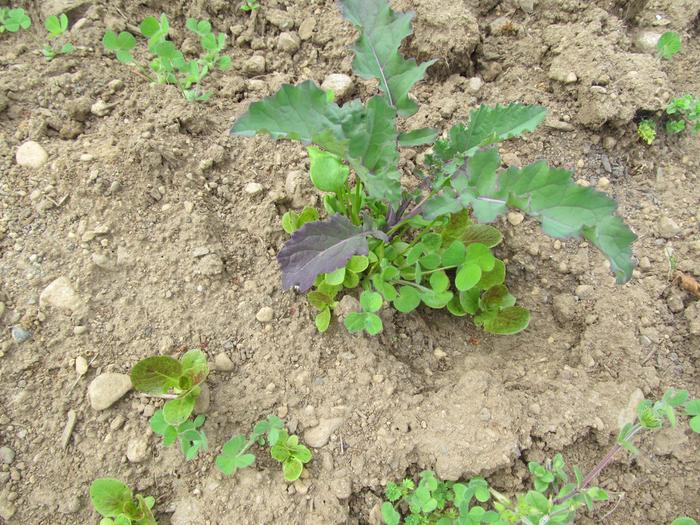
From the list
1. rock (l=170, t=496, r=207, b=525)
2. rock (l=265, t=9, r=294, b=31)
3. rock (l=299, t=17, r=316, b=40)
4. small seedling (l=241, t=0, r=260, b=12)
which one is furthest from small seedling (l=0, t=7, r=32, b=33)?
rock (l=170, t=496, r=207, b=525)

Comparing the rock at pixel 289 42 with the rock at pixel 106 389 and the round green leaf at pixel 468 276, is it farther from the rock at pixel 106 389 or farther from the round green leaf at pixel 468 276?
the rock at pixel 106 389

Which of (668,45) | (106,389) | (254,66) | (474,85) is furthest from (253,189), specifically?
(668,45)

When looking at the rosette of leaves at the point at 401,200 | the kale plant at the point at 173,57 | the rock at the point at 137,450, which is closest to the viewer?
the rosette of leaves at the point at 401,200

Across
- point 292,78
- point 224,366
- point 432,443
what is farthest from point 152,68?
point 432,443

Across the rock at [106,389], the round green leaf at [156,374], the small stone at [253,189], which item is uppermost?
the small stone at [253,189]

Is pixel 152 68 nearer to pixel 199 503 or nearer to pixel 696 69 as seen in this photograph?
pixel 199 503

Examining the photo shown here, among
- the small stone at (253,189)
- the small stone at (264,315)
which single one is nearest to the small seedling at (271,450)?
the small stone at (264,315)

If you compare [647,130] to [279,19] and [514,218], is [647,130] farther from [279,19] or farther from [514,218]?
[279,19]
